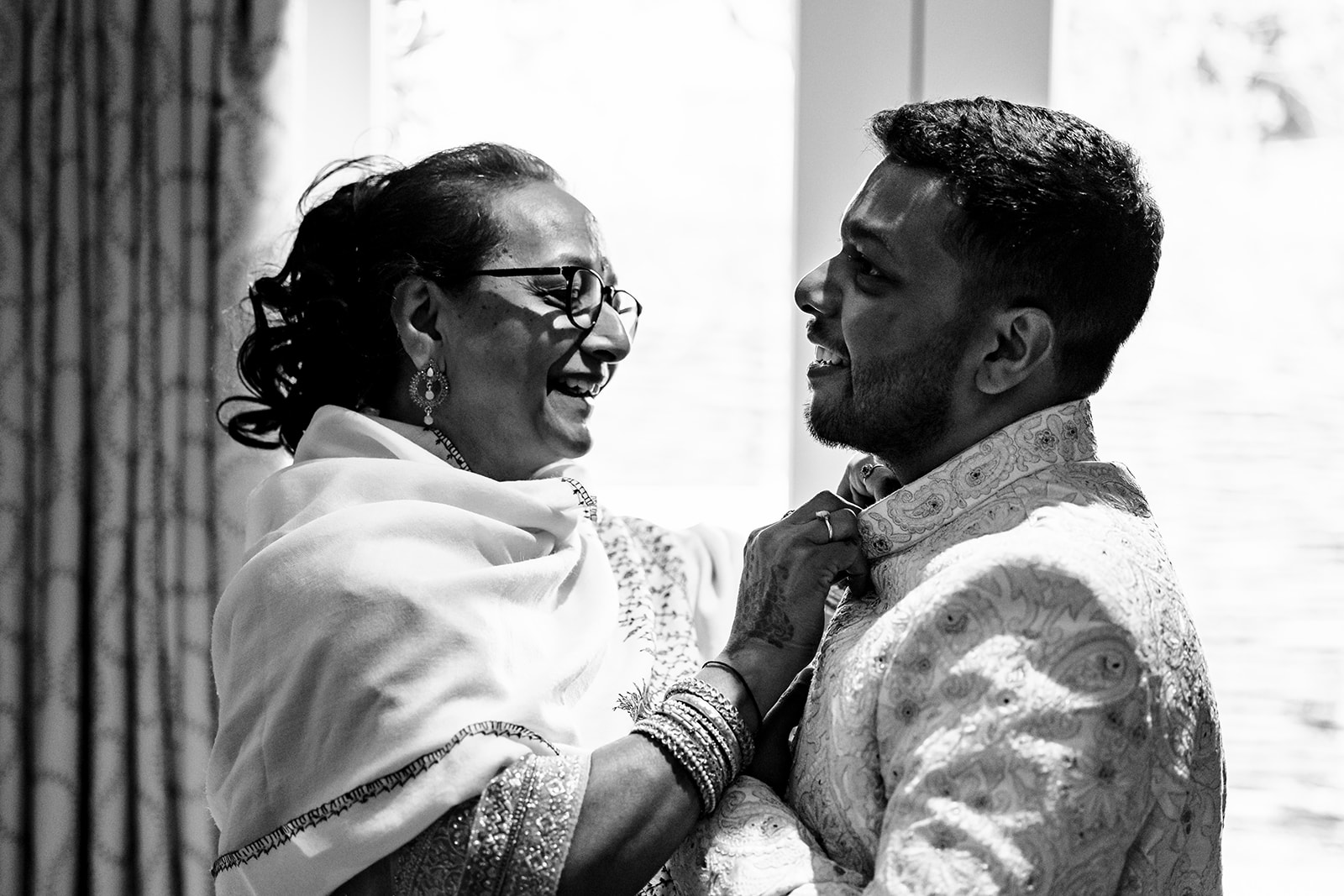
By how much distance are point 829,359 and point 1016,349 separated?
0.20 m

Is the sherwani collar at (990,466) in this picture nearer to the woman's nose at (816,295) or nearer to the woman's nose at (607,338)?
the woman's nose at (816,295)

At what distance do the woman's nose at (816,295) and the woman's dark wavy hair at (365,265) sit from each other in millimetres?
483

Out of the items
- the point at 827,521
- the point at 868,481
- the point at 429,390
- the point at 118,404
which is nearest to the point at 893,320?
the point at 827,521

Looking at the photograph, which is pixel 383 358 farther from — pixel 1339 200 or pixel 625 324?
pixel 1339 200

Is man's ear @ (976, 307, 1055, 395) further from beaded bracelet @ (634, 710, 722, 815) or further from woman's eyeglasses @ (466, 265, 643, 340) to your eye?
woman's eyeglasses @ (466, 265, 643, 340)

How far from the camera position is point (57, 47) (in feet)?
7.80

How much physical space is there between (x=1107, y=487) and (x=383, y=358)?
94 centimetres

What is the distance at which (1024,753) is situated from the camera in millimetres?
1045

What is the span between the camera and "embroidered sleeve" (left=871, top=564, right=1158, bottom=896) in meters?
1.04

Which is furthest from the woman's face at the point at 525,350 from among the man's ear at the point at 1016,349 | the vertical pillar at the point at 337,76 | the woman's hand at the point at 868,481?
the vertical pillar at the point at 337,76

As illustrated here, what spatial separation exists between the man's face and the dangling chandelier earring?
0.55 metres

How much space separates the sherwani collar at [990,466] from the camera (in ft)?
4.22

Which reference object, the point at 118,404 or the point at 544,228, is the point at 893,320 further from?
the point at 118,404

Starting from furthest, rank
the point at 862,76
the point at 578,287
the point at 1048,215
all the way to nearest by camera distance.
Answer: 1. the point at 862,76
2. the point at 578,287
3. the point at 1048,215
